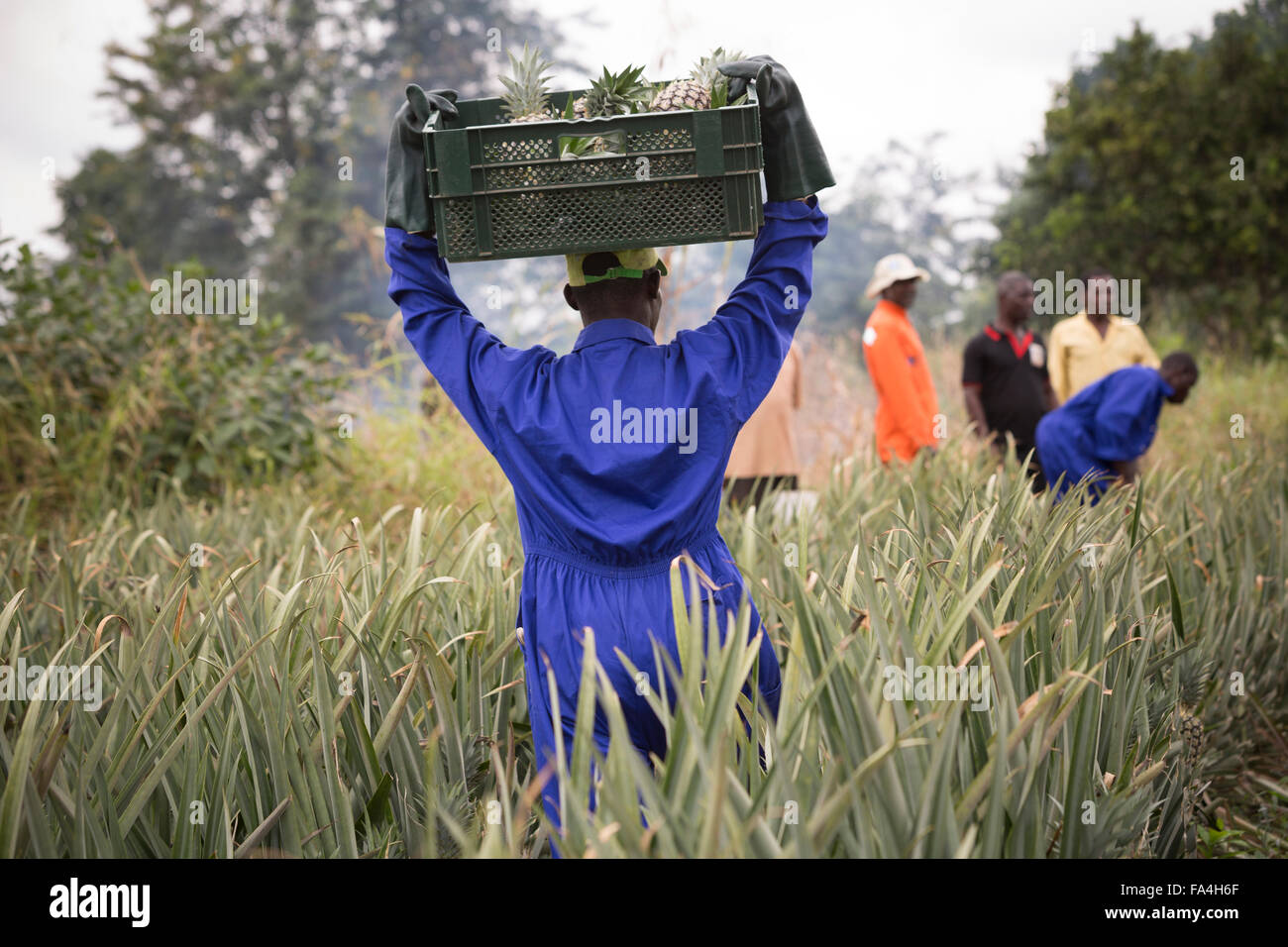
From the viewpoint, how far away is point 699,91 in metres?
1.78

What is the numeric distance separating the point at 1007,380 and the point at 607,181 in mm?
→ 4364

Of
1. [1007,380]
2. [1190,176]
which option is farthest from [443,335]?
[1190,176]

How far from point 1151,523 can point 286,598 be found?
2537 millimetres

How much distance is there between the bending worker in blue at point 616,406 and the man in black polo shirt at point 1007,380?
391cm

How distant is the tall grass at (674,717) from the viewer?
4.25 ft

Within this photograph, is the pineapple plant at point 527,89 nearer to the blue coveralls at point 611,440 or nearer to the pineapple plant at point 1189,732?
the blue coveralls at point 611,440

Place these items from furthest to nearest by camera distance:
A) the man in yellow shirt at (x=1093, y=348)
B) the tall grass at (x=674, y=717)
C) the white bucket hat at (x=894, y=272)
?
the man in yellow shirt at (x=1093, y=348)
the white bucket hat at (x=894, y=272)
the tall grass at (x=674, y=717)

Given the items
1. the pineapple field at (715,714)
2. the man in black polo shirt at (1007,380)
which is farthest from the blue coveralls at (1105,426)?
the pineapple field at (715,714)

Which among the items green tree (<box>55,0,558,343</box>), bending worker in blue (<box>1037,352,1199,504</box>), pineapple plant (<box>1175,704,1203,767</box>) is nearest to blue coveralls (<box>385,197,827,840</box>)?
pineapple plant (<box>1175,704,1203,767</box>)

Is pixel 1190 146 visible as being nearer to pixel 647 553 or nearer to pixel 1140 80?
pixel 1140 80

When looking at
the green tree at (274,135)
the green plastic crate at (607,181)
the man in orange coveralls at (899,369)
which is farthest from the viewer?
the green tree at (274,135)

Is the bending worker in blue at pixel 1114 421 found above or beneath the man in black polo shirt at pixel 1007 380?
beneath

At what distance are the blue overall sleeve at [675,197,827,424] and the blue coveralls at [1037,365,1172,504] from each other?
8.91 feet
